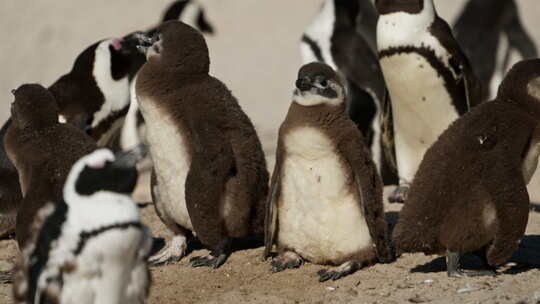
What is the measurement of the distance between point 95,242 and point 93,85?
12.4ft

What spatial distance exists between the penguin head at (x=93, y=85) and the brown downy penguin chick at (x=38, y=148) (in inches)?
67.2

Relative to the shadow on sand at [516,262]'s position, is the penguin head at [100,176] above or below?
above

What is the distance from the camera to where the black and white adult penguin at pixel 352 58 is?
829 cm

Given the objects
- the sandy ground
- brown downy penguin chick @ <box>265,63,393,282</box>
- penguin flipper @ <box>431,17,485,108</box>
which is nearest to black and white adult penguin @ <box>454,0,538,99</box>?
the sandy ground

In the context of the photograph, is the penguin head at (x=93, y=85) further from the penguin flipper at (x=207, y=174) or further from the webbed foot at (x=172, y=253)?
the penguin flipper at (x=207, y=174)

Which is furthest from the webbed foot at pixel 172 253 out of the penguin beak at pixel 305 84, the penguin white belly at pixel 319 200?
the penguin beak at pixel 305 84

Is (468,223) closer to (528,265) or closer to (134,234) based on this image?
(528,265)

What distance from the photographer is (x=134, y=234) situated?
4.05 m

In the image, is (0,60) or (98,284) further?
(0,60)

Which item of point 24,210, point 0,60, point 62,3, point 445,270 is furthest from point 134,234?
point 62,3

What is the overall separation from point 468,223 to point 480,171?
0.25 metres

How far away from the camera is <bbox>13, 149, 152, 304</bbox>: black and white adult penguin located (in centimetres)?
405

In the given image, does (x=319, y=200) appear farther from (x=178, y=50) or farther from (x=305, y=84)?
(x=178, y=50)

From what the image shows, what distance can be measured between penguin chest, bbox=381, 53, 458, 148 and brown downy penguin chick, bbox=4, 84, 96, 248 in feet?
8.46
